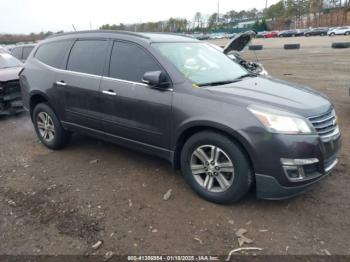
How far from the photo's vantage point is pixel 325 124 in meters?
3.62

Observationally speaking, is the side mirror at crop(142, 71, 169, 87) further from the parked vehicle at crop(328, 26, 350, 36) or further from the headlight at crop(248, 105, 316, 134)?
the parked vehicle at crop(328, 26, 350, 36)

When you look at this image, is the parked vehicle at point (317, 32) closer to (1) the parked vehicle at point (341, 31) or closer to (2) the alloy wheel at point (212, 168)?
(1) the parked vehicle at point (341, 31)

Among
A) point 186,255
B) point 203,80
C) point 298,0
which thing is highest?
point 298,0

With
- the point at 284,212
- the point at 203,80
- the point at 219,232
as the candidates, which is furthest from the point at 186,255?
the point at 203,80

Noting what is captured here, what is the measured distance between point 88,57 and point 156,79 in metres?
1.49

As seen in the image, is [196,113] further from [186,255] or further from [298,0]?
[298,0]

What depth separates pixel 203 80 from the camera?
411cm

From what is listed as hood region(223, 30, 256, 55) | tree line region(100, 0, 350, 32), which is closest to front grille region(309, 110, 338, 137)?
hood region(223, 30, 256, 55)

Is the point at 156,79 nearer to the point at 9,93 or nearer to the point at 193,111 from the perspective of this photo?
the point at 193,111

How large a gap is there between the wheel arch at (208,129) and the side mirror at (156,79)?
1.92 ft

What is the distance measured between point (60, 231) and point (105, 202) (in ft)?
2.11

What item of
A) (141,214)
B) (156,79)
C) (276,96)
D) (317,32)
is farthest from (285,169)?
(317,32)

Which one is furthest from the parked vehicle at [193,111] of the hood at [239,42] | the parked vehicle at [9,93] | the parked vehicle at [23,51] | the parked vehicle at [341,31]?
the parked vehicle at [341,31]

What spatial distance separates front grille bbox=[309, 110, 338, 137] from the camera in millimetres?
3498
